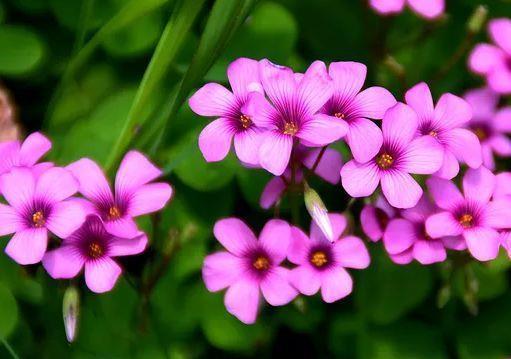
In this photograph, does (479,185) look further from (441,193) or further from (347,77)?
(347,77)

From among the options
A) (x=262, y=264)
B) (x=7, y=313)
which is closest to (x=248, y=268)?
(x=262, y=264)

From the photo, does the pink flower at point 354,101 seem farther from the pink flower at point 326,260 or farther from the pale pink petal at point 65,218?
the pale pink petal at point 65,218

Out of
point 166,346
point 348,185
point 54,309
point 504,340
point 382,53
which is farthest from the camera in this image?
point 382,53

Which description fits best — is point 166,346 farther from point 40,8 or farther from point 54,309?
point 40,8

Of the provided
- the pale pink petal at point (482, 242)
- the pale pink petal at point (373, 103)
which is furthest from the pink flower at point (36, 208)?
the pale pink petal at point (482, 242)

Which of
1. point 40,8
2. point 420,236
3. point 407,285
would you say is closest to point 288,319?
point 407,285

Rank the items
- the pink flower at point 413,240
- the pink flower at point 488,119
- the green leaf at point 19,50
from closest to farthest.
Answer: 1. the pink flower at point 413,240
2. the green leaf at point 19,50
3. the pink flower at point 488,119

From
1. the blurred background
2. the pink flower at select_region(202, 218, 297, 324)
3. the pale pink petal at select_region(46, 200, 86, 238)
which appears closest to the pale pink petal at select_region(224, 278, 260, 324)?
the pink flower at select_region(202, 218, 297, 324)
